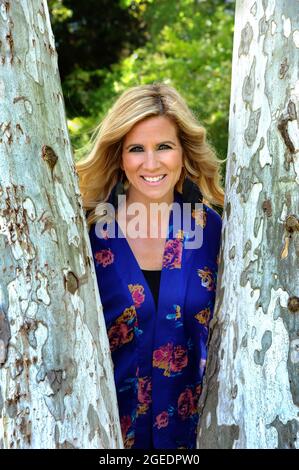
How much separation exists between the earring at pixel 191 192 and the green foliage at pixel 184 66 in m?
3.69

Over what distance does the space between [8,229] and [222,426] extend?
95cm

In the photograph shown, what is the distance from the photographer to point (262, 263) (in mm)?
2682

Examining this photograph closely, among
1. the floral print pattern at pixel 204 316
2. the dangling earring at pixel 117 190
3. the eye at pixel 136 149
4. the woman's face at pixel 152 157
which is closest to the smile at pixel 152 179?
the woman's face at pixel 152 157

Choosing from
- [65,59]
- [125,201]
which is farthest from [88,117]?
[125,201]

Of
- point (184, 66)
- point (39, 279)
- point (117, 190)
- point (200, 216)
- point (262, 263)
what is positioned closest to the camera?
point (39, 279)

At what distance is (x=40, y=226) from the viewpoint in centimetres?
252

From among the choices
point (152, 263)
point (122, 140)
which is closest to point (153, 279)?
point (152, 263)

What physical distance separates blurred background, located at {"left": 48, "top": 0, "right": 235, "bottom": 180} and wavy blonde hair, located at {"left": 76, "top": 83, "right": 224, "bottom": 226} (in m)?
3.44

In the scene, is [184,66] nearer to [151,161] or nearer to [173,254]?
[151,161]

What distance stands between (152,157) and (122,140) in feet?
0.65

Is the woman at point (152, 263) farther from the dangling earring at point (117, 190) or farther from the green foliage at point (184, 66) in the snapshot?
the green foliage at point (184, 66)

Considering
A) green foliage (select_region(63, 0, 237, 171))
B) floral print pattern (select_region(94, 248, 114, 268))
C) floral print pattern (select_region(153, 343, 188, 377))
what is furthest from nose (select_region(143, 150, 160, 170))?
green foliage (select_region(63, 0, 237, 171))

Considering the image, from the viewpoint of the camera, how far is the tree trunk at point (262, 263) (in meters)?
2.59

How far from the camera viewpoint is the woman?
3.33 m
